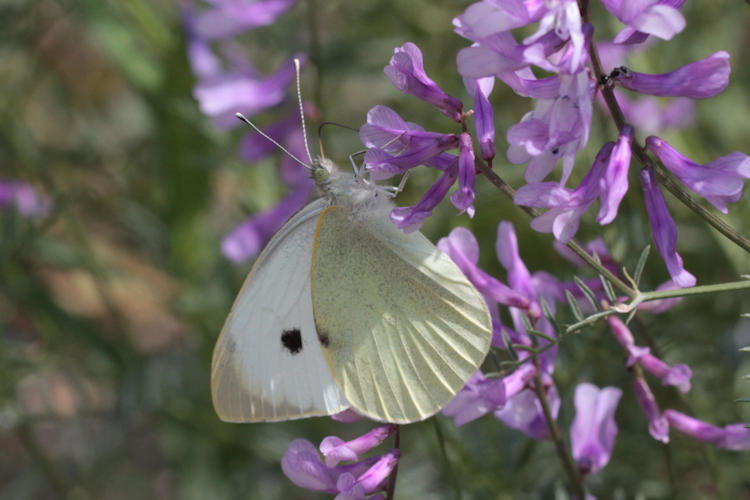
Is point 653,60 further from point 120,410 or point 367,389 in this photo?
point 120,410

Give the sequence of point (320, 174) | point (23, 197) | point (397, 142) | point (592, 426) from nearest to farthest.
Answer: point (397, 142), point (592, 426), point (320, 174), point (23, 197)

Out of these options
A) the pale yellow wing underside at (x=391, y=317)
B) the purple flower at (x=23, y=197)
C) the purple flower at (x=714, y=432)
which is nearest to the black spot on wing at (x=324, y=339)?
the pale yellow wing underside at (x=391, y=317)

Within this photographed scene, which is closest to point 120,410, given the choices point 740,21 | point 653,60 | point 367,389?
point 367,389

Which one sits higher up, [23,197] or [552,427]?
[552,427]

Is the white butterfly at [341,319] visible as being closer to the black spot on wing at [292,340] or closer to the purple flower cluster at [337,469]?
the black spot on wing at [292,340]

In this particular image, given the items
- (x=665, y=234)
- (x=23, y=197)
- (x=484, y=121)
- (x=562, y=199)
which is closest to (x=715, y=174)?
(x=665, y=234)

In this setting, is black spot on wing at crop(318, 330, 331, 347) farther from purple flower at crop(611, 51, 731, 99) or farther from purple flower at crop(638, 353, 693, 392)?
purple flower at crop(611, 51, 731, 99)

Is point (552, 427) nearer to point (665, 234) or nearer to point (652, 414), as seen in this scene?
point (652, 414)
